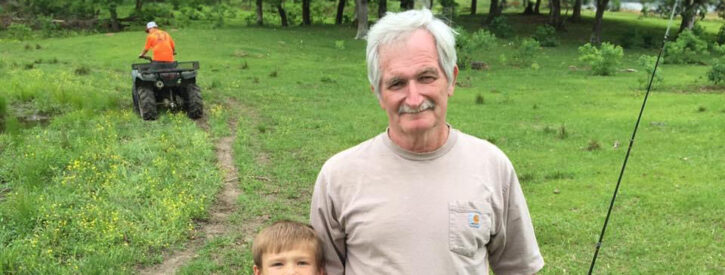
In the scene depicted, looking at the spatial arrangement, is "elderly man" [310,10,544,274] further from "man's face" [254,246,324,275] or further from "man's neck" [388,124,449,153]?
"man's face" [254,246,324,275]

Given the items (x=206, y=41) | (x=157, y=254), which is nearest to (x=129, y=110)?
(x=157, y=254)

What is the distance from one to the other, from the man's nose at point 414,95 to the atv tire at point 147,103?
36.0ft

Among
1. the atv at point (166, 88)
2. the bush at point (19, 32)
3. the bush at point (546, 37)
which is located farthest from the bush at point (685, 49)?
the bush at point (19, 32)

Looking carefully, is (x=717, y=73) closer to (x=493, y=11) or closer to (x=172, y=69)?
(x=172, y=69)

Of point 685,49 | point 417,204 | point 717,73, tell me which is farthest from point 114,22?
point 417,204

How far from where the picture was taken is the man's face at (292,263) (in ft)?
8.80

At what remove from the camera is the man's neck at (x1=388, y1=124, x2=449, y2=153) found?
7.69ft

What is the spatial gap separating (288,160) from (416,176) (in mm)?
7727

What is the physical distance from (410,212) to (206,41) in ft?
88.2

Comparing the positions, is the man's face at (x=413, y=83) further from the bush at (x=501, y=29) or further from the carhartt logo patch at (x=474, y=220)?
the bush at (x=501, y=29)

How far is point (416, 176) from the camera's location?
2340mm

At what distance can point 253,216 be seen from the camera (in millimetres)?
7508

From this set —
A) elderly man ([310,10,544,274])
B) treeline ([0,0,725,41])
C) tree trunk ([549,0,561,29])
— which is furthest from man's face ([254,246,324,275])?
tree trunk ([549,0,561,29])

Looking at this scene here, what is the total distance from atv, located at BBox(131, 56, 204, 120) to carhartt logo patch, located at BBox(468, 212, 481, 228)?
11.1 meters
